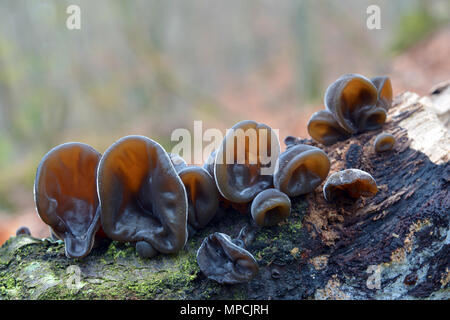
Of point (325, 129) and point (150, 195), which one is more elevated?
point (325, 129)

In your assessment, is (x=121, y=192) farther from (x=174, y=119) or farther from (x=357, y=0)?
(x=357, y=0)

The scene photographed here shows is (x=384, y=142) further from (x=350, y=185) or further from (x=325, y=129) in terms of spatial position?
(x=350, y=185)

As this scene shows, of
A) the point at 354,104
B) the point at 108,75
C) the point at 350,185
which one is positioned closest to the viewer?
the point at 350,185

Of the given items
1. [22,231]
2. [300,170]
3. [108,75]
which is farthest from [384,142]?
[108,75]

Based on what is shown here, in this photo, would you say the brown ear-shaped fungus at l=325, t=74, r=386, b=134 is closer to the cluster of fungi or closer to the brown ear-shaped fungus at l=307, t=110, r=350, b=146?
the brown ear-shaped fungus at l=307, t=110, r=350, b=146

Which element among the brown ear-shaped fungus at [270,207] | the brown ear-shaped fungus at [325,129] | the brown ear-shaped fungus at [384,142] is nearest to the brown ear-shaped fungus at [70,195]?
the brown ear-shaped fungus at [270,207]
